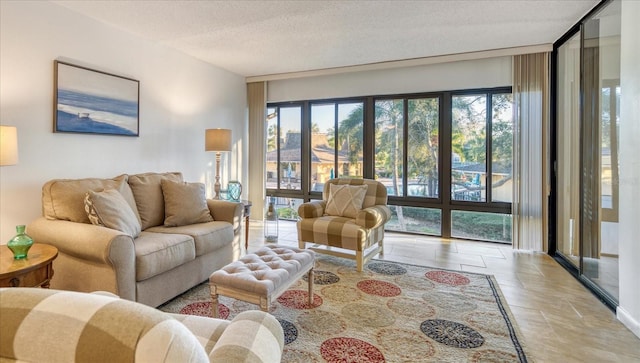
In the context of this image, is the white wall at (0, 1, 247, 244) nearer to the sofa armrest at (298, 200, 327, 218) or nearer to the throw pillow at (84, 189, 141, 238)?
the throw pillow at (84, 189, 141, 238)

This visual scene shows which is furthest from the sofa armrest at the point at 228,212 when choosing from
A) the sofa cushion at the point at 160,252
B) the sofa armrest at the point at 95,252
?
the sofa armrest at the point at 95,252

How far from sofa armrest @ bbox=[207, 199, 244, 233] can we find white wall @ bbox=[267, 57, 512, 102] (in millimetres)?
2721

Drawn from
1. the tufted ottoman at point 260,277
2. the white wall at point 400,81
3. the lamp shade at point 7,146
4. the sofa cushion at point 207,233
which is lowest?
the tufted ottoman at point 260,277

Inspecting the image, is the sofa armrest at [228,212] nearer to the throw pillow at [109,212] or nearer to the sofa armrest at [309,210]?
the sofa armrest at [309,210]

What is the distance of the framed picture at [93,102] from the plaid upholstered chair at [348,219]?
2142 mm

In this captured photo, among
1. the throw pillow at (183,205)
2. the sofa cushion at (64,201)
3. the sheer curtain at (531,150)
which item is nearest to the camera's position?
Answer: the sofa cushion at (64,201)

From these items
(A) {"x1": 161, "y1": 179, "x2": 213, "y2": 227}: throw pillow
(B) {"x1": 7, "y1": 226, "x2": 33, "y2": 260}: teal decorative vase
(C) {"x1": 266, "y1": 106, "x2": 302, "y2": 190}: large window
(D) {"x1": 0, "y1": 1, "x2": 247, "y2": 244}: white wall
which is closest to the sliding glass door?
(A) {"x1": 161, "y1": 179, "x2": 213, "y2": 227}: throw pillow

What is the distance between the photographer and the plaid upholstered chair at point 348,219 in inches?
131

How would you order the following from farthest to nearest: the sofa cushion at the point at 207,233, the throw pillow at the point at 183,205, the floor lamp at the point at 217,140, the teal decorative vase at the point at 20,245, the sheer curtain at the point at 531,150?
the floor lamp at the point at 217,140
the sheer curtain at the point at 531,150
the throw pillow at the point at 183,205
the sofa cushion at the point at 207,233
the teal decorative vase at the point at 20,245

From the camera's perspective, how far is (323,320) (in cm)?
229

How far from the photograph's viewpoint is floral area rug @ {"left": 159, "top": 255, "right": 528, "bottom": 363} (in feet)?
6.29

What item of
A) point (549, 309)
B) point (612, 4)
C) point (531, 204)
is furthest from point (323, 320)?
point (612, 4)

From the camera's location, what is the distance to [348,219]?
359cm

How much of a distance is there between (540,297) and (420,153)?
252cm
